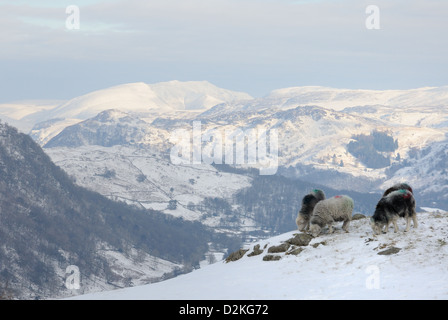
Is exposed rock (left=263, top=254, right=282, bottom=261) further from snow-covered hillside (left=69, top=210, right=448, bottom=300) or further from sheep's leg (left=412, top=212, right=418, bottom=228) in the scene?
Result: sheep's leg (left=412, top=212, right=418, bottom=228)

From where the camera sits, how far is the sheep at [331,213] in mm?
55562

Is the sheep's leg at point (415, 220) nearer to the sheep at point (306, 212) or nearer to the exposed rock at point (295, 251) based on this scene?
the exposed rock at point (295, 251)

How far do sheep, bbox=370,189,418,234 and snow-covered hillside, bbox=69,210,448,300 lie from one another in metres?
0.88

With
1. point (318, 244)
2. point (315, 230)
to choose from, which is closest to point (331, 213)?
point (315, 230)

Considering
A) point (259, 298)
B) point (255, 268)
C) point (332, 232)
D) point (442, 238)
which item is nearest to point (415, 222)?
point (442, 238)

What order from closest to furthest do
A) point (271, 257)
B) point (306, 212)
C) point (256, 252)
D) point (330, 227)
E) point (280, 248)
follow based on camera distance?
point (271, 257), point (280, 248), point (330, 227), point (256, 252), point (306, 212)

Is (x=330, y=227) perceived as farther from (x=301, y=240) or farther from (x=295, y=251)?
(x=295, y=251)

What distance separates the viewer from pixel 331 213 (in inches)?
2196

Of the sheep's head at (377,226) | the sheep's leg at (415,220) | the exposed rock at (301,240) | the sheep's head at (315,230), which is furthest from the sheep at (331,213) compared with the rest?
the sheep's leg at (415,220)

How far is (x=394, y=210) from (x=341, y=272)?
29.6 feet

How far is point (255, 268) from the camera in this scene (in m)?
52.2
